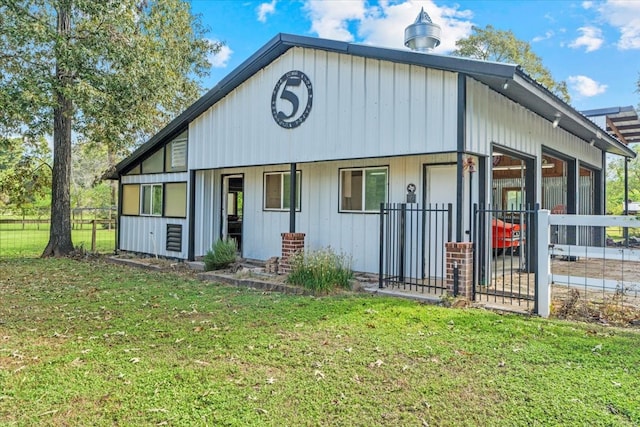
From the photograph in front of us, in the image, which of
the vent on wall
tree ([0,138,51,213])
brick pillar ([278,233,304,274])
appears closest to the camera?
brick pillar ([278,233,304,274])

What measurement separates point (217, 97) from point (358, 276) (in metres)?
5.28

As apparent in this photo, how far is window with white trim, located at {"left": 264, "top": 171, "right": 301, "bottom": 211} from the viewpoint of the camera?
33.1ft

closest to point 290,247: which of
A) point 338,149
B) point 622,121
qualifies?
point 338,149

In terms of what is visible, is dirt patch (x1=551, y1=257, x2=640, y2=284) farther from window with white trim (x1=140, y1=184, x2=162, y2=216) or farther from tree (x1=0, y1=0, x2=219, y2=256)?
tree (x1=0, y1=0, x2=219, y2=256)

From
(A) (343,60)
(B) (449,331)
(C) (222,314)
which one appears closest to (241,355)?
(C) (222,314)

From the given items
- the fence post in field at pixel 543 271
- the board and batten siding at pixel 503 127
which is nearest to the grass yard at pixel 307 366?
the fence post in field at pixel 543 271

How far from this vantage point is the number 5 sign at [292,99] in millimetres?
8492

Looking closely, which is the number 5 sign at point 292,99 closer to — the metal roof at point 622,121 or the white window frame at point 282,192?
the white window frame at point 282,192

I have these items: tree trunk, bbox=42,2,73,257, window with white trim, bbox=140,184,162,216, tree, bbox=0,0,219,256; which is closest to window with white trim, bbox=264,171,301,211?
window with white trim, bbox=140,184,162,216

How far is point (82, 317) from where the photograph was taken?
17.8 ft

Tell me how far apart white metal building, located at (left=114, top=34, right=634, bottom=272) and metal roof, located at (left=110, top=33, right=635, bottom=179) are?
0.09 feet

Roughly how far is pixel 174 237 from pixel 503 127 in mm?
8185

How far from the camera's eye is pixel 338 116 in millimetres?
7918

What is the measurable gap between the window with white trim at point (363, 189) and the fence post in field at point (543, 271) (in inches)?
131
